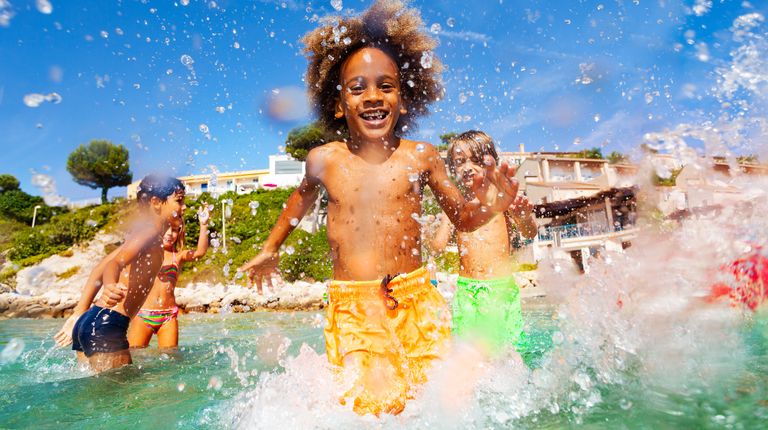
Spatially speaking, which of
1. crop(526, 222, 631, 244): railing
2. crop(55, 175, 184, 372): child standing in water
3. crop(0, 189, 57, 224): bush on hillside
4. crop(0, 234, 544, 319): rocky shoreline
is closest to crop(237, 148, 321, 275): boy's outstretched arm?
crop(55, 175, 184, 372): child standing in water

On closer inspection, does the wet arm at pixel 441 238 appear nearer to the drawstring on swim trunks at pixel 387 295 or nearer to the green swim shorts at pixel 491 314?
the green swim shorts at pixel 491 314

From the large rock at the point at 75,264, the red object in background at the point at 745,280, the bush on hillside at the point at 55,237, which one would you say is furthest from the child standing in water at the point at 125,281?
the bush on hillside at the point at 55,237

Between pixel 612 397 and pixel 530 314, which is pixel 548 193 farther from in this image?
pixel 612 397

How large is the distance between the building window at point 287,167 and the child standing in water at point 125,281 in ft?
148

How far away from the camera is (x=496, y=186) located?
92.3 inches

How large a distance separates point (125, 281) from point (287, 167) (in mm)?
47040

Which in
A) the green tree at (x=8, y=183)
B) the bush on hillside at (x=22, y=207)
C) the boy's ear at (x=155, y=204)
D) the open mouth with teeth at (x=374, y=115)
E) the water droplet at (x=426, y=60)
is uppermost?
the green tree at (x=8, y=183)

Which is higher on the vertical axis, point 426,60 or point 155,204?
point 426,60

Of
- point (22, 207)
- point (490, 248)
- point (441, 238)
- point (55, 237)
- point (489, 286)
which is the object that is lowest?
point (489, 286)

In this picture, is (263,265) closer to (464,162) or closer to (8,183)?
(464,162)

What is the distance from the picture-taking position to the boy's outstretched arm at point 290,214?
2828 millimetres

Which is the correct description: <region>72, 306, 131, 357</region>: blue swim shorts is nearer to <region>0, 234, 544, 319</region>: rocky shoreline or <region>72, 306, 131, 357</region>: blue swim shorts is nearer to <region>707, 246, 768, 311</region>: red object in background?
<region>707, 246, 768, 311</region>: red object in background

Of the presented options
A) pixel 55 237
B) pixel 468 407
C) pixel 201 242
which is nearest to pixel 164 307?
pixel 201 242

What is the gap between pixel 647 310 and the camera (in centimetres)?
289
